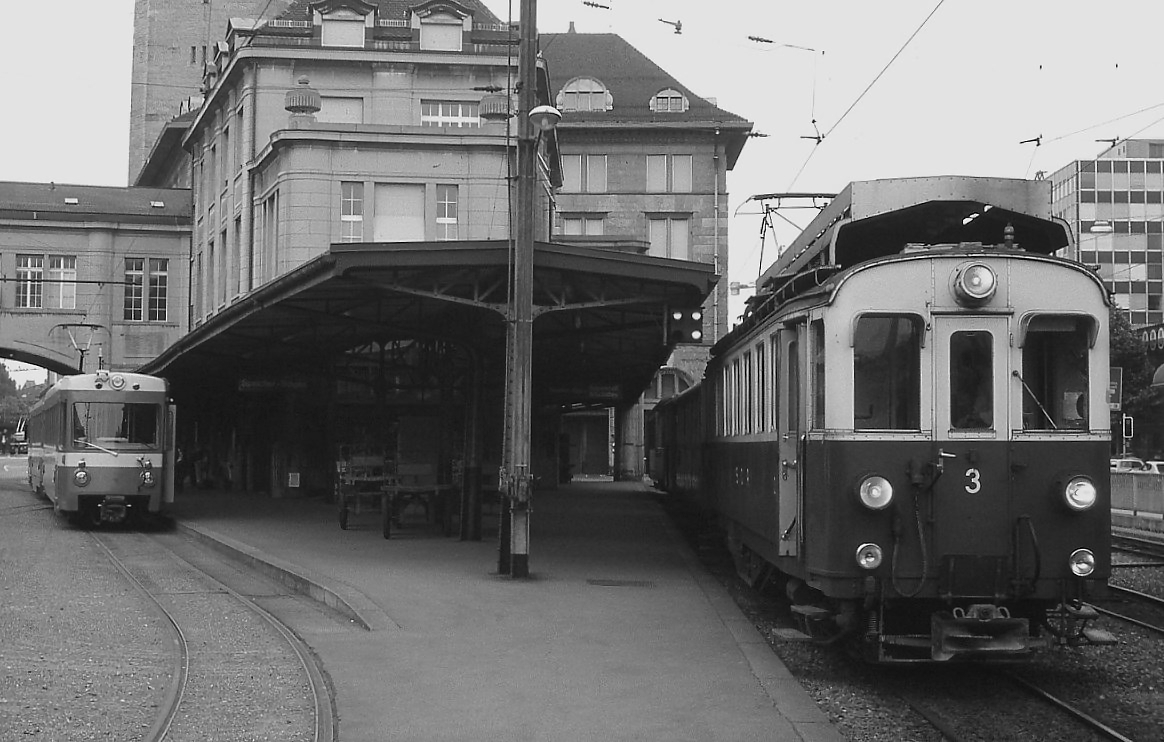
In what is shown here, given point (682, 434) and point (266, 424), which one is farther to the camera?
point (266, 424)

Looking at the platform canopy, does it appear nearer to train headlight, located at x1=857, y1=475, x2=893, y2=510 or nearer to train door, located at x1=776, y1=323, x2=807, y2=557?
train door, located at x1=776, y1=323, x2=807, y2=557

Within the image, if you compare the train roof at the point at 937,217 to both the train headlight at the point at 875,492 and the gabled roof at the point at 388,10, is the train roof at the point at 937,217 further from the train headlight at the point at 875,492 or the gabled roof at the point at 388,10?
the gabled roof at the point at 388,10

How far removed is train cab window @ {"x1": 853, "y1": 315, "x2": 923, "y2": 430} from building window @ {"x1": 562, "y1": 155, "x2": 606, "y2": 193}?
1878 inches

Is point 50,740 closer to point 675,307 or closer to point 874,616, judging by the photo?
point 874,616

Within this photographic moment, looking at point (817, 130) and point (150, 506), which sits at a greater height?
point (817, 130)

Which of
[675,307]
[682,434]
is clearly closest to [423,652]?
[675,307]

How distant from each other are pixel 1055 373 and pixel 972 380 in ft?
1.99

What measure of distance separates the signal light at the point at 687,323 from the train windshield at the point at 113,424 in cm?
1008

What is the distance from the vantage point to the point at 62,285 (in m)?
48.6

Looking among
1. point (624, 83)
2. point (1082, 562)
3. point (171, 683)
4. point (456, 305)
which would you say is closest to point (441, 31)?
point (624, 83)

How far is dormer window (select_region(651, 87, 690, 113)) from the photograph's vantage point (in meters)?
56.6

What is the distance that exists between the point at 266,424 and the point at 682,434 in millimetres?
17764

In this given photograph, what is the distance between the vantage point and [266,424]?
38.3 m

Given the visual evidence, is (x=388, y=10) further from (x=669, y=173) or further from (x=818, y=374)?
(x=818, y=374)
